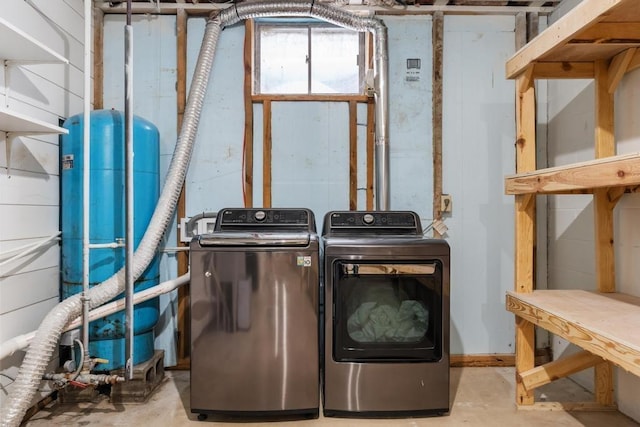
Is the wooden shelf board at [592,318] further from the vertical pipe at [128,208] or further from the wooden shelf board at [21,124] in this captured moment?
the wooden shelf board at [21,124]

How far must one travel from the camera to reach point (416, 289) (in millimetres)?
1961

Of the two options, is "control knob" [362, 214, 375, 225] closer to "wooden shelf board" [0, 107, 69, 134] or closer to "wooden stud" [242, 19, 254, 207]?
"wooden stud" [242, 19, 254, 207]

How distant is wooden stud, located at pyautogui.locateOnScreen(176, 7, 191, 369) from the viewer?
262 centimetres

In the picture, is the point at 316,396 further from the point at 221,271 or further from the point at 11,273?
the point at 11,273

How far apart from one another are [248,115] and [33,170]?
129 centimetres

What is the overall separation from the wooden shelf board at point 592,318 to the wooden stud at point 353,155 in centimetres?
115

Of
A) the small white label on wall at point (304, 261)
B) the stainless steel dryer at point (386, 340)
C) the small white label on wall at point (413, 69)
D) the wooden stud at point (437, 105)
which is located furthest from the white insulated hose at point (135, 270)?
the wooden stud at point (437, 105)

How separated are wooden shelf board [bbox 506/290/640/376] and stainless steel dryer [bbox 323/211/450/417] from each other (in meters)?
0.41

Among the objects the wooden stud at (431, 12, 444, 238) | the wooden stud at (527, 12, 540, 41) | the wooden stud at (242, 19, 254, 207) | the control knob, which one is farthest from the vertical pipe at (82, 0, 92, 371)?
the wooden stud at (527, 12, 540, 41)

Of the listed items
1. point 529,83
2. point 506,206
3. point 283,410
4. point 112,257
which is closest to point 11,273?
point 112,257

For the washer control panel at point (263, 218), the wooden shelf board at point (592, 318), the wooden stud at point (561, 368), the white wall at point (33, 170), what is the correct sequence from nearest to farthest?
the wooden shelf board at point (592, 318)
the white wall at point (33, 170)
the wooden stud at point (561, 368)
the washer control panel at point (263, 218)

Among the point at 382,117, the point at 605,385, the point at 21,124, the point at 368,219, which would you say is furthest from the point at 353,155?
the point at 605,385

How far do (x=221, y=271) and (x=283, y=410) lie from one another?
30.0 inches

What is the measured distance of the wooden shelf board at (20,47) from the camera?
156cm
